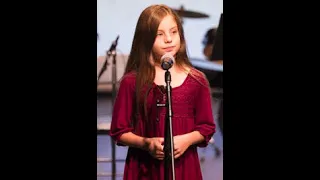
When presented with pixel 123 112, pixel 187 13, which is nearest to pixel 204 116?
pixel 123 112

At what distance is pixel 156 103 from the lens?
2520 millimetres

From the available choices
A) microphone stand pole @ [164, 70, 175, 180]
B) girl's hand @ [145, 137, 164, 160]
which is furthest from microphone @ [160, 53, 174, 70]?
girl's hand @ [145, 137, 164, 160]

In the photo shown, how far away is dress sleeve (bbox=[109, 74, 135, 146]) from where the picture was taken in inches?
100

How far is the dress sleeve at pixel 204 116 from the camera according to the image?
256cm

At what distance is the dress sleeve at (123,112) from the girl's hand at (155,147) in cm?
11

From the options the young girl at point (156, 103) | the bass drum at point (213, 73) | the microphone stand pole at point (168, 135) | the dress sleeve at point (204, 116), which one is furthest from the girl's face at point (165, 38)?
the microphone stand pole at point (168, 135)

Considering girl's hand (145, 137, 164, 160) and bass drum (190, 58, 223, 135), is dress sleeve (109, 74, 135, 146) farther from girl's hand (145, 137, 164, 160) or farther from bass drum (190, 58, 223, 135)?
bass drum (190, 58, 223, 135)

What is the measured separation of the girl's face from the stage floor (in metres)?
0.32

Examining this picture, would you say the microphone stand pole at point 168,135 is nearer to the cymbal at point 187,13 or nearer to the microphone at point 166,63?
the microphone at point 166,63

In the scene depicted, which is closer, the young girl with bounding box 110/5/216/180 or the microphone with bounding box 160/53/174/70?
the microphone with bounding box 160/53/174/70
